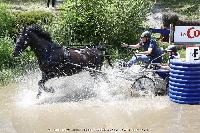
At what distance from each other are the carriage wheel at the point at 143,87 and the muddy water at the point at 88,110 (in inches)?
9.4

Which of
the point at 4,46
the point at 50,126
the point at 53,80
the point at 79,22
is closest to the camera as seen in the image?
the point at 50,126

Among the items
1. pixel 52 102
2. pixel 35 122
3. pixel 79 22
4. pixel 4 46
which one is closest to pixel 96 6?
pixel 79 22

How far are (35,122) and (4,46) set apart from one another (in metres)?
6.36

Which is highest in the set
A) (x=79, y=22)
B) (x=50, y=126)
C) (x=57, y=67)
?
(x=79, y=22)

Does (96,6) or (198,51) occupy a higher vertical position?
(96,6)

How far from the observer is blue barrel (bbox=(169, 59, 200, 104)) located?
13.7 metres

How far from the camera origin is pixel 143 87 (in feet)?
48.1

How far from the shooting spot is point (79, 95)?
14820 mm

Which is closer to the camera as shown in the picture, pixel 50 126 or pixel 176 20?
pixel 50 126

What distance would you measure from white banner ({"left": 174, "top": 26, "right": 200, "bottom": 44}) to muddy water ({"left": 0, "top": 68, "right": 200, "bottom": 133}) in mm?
5595

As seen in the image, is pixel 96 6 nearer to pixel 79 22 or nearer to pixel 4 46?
pixel 79 22

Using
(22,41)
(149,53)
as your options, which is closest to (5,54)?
(22,41)

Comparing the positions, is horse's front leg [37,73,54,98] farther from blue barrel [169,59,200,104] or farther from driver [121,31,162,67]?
blue barrel [169,59,200,104]

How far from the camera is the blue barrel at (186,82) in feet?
45.0
